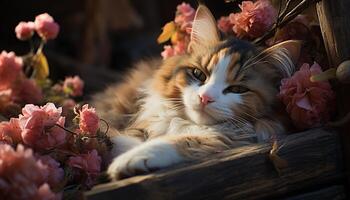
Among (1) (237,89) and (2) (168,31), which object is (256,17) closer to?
(1) (237,89)

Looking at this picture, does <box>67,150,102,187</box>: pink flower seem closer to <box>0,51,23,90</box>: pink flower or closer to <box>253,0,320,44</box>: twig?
<box>253,0,320,44</box>: twig

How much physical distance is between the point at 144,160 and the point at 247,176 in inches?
9.6

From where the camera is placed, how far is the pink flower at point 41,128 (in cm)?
129

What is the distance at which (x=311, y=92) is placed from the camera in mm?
1374

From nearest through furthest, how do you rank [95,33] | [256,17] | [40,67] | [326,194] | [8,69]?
[326,194], [256,17], [8,69], [40,67], [95,33]

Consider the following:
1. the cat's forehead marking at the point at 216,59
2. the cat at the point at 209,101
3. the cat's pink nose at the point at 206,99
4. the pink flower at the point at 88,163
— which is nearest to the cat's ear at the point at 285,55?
the cat at the point at 209,101

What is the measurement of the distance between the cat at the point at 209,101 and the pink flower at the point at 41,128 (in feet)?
0.50

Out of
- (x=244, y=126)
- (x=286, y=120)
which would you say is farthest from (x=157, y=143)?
(x=286, y=120)

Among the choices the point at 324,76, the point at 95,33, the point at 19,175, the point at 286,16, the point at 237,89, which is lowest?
the point at 19,175

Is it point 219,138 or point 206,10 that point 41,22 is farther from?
point 219,138

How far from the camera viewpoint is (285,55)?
1465 millimetres

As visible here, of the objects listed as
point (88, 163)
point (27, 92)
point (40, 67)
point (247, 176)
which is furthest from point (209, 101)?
point (40, 67)

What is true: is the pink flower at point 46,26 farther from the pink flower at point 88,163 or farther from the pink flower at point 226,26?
the pink flower at point 88,163

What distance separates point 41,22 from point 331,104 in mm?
1135
